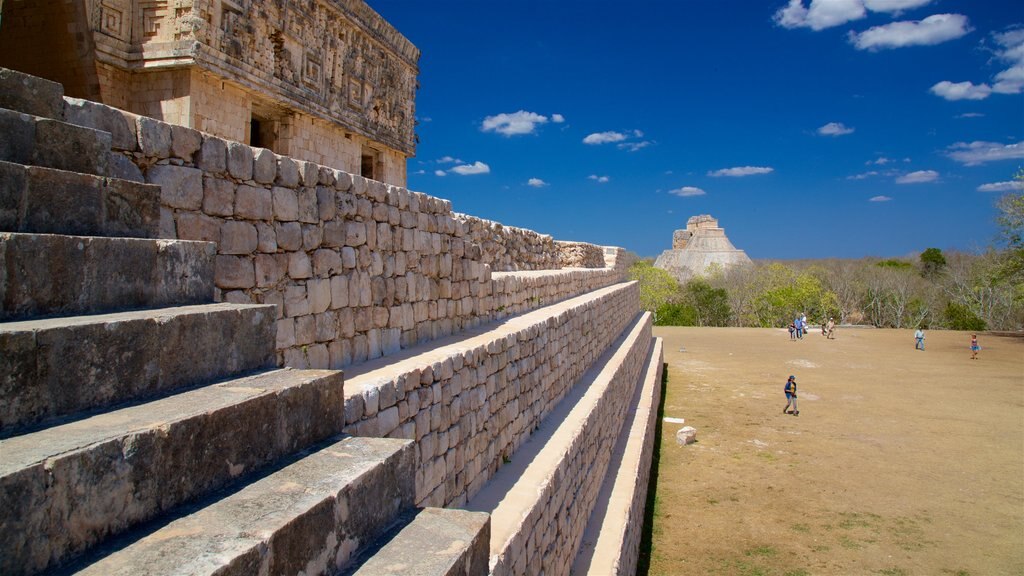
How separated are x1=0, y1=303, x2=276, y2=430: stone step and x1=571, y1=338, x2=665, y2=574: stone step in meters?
4.55

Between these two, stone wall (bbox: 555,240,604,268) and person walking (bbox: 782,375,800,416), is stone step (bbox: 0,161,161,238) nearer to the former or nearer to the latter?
stone wall (bbox: 555,240,604,268)

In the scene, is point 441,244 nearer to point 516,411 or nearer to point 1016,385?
point 516,411

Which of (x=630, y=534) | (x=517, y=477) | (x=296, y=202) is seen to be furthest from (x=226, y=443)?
(x=630, y=534)

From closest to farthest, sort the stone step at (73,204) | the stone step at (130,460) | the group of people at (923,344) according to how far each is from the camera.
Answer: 1. the stone step at (130,460)
2. the stone step at (73,204)
3. the group of people at (923,344)

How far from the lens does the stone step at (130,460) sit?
1.25 metres

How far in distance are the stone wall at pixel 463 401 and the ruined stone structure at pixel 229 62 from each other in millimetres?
6093

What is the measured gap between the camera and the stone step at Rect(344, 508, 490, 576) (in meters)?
1.79

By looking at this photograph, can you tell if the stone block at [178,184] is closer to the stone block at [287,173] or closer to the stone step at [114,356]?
the stone block at [287,173]

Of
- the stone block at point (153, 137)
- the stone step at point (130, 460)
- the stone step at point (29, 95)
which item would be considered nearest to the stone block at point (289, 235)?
the stone block at point (153, 137)

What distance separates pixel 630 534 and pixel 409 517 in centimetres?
551

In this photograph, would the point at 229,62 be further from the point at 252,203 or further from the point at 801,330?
the point at 801,330

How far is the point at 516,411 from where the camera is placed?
5.43m

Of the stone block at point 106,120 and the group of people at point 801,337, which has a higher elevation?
the stone block at point 106,120

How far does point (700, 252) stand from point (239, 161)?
5641cm
